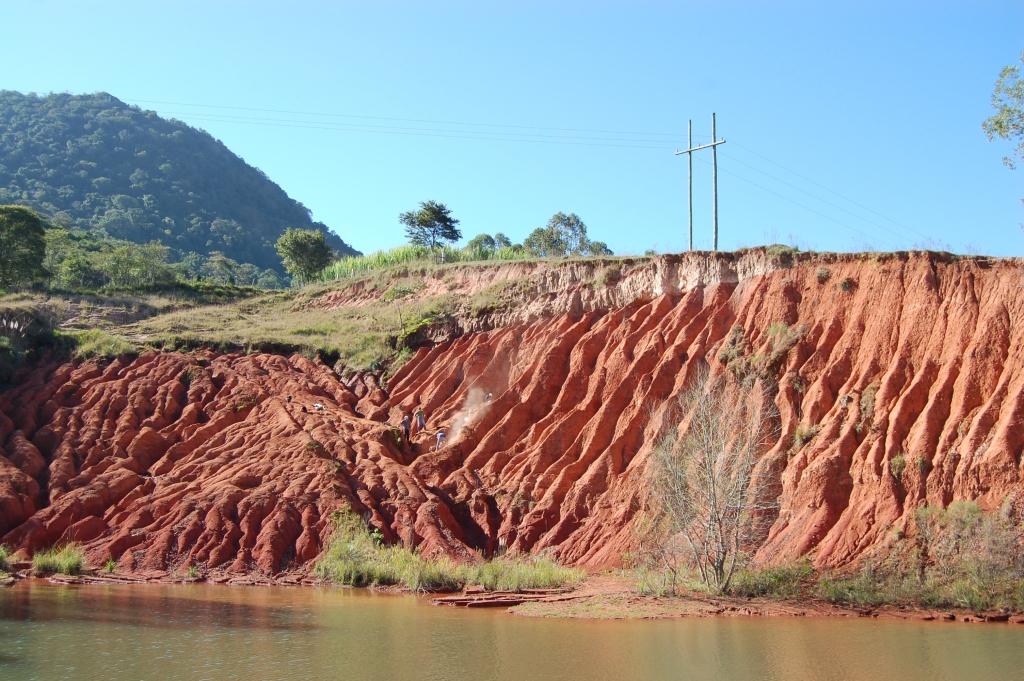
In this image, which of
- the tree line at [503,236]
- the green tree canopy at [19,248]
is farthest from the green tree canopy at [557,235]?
the green tree canopy at [19,248]

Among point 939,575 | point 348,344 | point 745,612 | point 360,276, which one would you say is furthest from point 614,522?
point 360,276

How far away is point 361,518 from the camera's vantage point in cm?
2881

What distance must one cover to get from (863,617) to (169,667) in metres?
14.4

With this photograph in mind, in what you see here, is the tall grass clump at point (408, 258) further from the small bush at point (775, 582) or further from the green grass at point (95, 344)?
the small bush at point (775, 582)

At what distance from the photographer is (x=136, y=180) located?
13000 cm

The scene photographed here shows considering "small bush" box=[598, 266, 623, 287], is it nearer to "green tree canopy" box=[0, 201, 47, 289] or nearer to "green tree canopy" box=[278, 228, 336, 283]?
"green tree canopy" box=[278, 228, 336, 283]

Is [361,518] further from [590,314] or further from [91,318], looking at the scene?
[91,318]

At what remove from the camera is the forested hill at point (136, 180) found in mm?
120438

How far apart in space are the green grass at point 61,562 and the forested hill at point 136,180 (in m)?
86.2

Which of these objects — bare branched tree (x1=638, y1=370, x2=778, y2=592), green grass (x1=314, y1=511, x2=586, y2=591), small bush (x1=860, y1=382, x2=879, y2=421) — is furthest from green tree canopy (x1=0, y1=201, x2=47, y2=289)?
small bush (x1=860, y1=382, x2=879, y2=421)

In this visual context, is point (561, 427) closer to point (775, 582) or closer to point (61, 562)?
point (775, 582)

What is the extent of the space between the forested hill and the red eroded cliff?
7989 centimetres

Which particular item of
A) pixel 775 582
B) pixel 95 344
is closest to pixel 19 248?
pixel 95 344

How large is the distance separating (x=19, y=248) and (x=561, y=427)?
1603 inches
